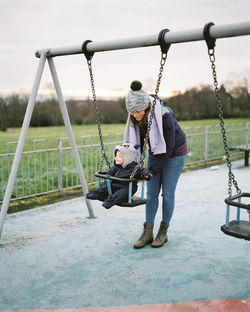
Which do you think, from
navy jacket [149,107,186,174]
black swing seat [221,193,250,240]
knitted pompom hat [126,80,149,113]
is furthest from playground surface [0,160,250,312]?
knitted pompom hat [126,80,149,113]

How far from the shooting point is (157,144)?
3.35m

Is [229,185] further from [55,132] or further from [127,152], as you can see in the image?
[55,132]

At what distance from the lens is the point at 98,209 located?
5312mm

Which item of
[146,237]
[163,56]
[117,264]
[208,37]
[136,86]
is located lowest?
[117,264]

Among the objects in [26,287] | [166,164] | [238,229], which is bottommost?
Result: [26,287]

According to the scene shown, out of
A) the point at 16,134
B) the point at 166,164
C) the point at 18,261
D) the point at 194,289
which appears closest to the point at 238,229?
the point at 194,289

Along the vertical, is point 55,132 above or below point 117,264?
above

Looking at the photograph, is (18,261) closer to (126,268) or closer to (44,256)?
(44,256)

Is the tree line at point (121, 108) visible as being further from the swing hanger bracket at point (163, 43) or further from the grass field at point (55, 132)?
the swing hanger bracket at point (163, 43)

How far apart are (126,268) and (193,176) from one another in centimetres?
480

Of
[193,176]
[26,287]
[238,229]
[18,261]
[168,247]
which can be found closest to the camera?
[238,229]

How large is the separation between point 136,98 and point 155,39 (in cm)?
53

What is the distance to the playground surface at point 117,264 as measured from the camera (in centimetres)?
275

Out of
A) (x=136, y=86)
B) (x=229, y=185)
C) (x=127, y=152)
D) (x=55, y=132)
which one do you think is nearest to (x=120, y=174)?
(x=127, y=152)
